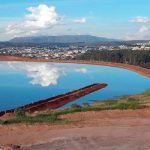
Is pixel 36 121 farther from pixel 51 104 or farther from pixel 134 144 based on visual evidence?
pixel 51 104

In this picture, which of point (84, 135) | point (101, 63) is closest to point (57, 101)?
point (84, 135)

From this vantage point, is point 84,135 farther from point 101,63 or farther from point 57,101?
point 101,63

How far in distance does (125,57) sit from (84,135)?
312ft

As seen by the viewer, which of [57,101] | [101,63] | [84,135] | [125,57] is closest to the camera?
[84,135]

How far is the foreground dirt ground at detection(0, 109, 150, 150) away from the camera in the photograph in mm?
11070

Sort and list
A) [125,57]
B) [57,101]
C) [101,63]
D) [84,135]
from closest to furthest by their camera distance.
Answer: [84,135]
[57,101]
[101,63]
[125,57]

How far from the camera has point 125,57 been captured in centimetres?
10644

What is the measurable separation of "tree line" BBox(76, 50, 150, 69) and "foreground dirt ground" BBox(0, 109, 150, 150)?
247 feet

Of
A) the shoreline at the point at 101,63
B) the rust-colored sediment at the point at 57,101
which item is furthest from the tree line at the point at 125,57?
the rust-colored sediment at the point at 57,101

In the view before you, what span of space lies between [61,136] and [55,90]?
1489 inches

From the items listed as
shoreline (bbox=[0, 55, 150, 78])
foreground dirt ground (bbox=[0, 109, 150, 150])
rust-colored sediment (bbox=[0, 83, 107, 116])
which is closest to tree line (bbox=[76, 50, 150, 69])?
shoreline (bbox=[0, 55, 150, 78])

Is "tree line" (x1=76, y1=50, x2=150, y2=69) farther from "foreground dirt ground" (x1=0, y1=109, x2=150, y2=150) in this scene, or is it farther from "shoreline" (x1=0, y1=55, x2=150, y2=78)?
"foreground dirt ground" (x1=0, y1=109, x2=150, y2=150)

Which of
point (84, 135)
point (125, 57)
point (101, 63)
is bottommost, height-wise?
point (101, 63)

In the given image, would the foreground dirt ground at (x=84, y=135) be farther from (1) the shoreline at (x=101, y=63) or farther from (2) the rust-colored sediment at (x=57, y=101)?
(1) the shoreline at (x=101, y=63)
